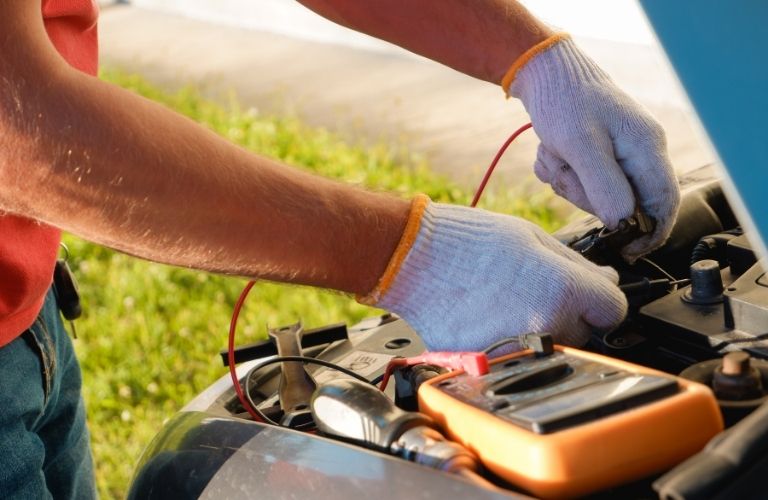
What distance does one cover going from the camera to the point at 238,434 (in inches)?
45.7

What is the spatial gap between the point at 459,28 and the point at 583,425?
2.90 feet

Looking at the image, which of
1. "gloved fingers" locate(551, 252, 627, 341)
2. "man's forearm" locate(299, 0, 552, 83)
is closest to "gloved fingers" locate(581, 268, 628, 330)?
"gloved fingers" locate(551, 252, 627, 341)

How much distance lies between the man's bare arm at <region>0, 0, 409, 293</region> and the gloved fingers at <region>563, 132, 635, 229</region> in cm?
41

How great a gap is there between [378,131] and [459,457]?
12.4ft

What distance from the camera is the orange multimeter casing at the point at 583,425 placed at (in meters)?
0.91

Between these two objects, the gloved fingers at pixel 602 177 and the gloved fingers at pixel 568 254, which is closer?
the gloved fingers at pixel 568 254

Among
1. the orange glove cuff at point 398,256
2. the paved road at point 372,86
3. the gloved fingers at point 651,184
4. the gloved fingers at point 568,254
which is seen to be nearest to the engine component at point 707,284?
the gloved fingers at point 568,254

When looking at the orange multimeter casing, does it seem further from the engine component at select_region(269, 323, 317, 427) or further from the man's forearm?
the man's forearm

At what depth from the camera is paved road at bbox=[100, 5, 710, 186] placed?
13.4ft

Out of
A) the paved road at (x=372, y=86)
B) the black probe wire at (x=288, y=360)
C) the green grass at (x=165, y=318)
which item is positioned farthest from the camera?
the paved road at (x=372, y=86)

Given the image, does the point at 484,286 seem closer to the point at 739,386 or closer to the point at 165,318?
the point at 739,386

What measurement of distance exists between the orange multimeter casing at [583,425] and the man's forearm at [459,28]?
740 mm

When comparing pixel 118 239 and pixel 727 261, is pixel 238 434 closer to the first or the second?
pixel 118 239

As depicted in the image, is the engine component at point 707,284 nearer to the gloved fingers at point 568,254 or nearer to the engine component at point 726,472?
the gloved fingers at point 568,254
